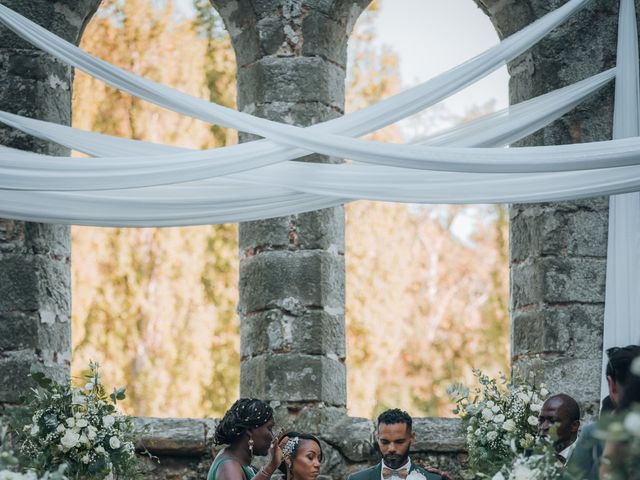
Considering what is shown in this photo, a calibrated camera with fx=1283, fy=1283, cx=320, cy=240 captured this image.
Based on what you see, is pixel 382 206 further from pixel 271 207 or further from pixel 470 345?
pixel 271 207

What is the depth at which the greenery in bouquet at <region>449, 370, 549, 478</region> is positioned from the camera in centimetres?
585

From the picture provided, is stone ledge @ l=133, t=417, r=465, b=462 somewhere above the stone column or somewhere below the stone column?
below

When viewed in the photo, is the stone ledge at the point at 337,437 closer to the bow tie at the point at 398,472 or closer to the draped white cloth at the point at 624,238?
the draped white cloth at the point at 624,238

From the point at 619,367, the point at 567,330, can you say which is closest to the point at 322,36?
the point at 567,330

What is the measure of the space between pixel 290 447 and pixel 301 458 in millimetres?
69

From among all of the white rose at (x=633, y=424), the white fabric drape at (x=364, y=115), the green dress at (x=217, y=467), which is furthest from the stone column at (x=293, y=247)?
the white rose at (x=633, y=424)

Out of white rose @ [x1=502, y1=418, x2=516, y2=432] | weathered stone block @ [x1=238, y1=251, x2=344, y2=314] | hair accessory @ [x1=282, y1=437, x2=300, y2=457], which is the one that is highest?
weathered stone block @ [x1=238, y1=251, x2=344, y2=314]

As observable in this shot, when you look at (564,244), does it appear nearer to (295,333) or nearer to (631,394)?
(295,333)

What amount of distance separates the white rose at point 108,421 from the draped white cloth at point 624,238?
249cm

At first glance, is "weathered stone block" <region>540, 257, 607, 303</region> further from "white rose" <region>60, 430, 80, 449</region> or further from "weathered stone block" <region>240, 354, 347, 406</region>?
"white rose" <region>60, 430, 80, 449</region>

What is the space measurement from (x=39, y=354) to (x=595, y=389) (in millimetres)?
2933

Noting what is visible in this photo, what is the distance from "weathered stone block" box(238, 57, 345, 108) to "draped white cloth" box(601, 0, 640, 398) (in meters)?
1.58

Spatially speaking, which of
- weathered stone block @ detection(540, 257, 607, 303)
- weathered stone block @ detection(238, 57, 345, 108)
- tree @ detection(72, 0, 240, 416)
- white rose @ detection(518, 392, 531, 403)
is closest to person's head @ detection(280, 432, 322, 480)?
white rose @ detection(518, 392, 531, 403)

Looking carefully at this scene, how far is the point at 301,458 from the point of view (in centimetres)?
527
